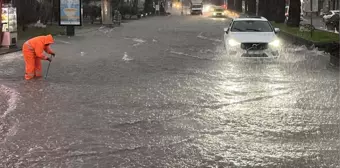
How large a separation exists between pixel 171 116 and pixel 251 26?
36.3ft

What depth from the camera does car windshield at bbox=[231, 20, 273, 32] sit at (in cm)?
1927

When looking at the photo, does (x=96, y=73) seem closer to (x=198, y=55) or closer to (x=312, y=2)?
(x=198, y=55)

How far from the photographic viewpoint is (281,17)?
45.1 metres

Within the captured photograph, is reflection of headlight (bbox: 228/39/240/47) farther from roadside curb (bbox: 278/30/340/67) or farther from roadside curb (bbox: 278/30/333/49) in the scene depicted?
roadside curb (bbox: 278/30/333/49)

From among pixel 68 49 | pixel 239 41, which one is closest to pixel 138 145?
pixel 239 41

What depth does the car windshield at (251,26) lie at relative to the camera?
19266 mm

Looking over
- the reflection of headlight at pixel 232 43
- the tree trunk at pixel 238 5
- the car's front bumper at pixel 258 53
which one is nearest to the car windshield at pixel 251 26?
the reflection of headlight at pixel 232 43

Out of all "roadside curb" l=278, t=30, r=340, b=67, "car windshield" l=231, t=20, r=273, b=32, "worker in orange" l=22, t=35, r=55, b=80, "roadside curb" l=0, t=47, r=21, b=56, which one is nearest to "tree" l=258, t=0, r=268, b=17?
"roadside curb" l=278, t=30, r=340, b=67

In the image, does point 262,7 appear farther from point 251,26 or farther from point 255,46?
point 255,46

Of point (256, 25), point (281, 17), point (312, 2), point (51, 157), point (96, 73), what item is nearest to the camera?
point (51, 157)

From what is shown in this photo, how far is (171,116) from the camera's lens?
9195mm

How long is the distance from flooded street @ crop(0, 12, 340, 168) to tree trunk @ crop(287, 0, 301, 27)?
19.0 meters

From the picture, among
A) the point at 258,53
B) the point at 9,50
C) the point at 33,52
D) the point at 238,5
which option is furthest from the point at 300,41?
the point at 238,5

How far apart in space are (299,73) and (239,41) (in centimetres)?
331
